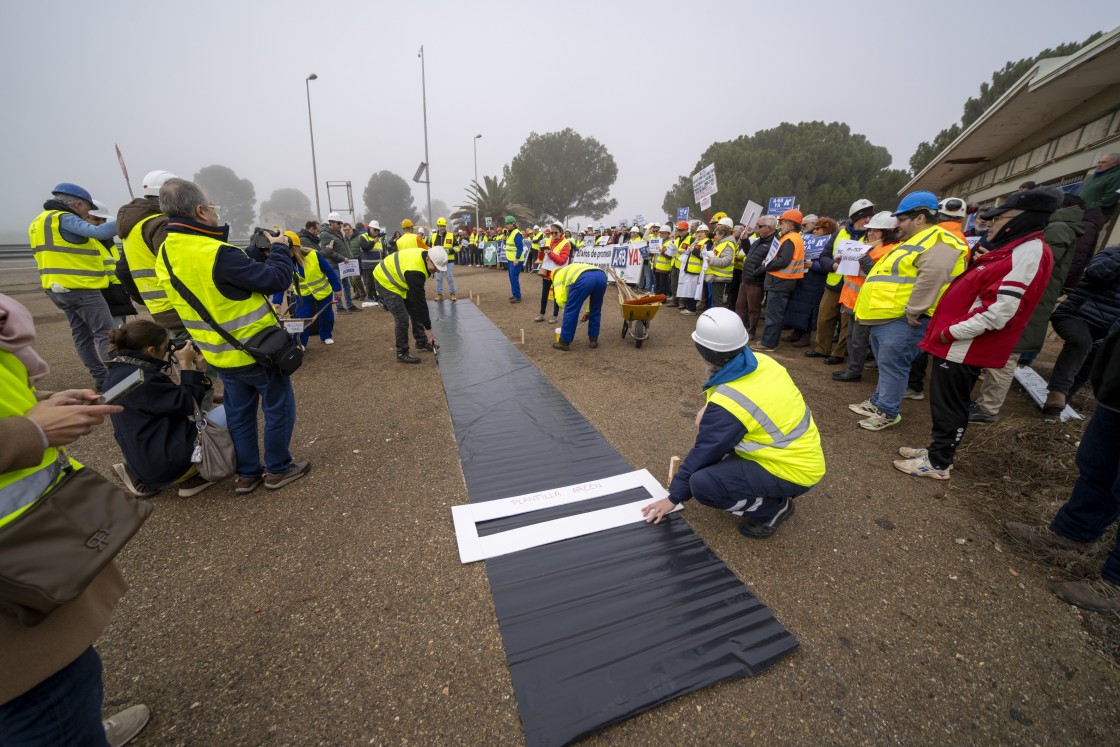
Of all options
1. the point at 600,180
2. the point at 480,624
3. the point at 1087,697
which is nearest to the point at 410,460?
the point at 480,624

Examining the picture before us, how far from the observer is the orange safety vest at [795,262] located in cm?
559

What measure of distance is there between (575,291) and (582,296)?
148mm

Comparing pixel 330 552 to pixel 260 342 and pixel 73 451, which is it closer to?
pixel 260 342

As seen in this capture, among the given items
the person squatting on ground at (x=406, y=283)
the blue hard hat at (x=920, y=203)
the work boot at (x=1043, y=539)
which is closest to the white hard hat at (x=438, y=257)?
the person squatting on ground at (x=406, y=283)

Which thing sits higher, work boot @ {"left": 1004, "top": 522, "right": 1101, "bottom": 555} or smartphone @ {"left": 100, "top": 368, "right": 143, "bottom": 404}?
smartphone @ {"left": 100, "top": 368, "right": 143, "bottom": 404}

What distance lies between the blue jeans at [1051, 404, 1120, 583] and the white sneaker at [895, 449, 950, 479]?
72cm

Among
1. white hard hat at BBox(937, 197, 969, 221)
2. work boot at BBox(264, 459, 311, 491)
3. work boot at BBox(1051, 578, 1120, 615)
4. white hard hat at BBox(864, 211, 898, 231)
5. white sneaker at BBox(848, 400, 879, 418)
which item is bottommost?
work boot at BBox(264, 459, 311, 491)

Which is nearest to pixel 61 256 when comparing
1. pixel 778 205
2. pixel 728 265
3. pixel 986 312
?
pixel 986 312

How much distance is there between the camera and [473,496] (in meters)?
3.01

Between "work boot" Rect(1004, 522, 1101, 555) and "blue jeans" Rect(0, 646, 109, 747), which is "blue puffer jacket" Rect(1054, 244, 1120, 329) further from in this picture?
"blue jeans" Rect(0, 646, 109, 747)

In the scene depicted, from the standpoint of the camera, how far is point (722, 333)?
2.28 metres

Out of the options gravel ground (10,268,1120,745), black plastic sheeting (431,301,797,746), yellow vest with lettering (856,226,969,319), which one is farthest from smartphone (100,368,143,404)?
yellow vest with lettering (856,226,969,319)

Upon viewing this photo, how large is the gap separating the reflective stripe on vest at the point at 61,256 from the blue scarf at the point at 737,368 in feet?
19.5

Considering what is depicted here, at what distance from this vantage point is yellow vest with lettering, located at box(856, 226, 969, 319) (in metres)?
3.53
